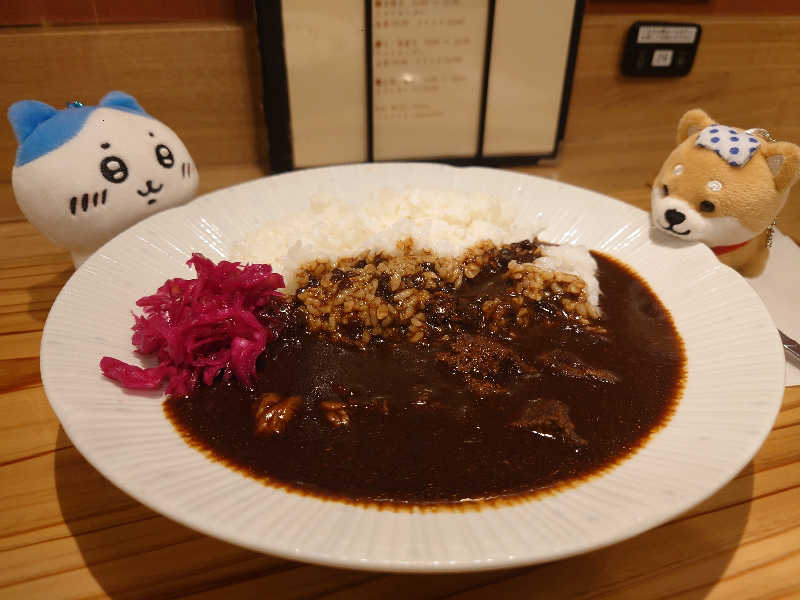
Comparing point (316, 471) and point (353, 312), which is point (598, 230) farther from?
point (316, 471)

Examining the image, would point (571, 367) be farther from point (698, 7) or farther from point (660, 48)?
point (698, 7)

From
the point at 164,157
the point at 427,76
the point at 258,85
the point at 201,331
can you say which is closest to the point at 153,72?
the point at 258,85

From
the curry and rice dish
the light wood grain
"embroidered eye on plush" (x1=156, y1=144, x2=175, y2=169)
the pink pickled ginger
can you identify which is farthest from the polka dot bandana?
"embroidered eye on plush" (x1=156, y1=144, x2=175, y2=169)

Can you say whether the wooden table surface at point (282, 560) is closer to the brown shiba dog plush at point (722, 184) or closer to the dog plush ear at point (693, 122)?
the brown shiba dog plush at point (722, 184)

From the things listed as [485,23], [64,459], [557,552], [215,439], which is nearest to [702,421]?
[557,552]

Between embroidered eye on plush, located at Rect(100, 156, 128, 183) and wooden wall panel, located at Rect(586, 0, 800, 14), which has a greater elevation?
wooden wall panel, located at Rect(586, 0, 800, 14)

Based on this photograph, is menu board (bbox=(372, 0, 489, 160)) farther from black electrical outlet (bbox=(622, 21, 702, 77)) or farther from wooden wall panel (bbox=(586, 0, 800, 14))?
black electrical outlet (bbox=(622, 21, 702, 77))
